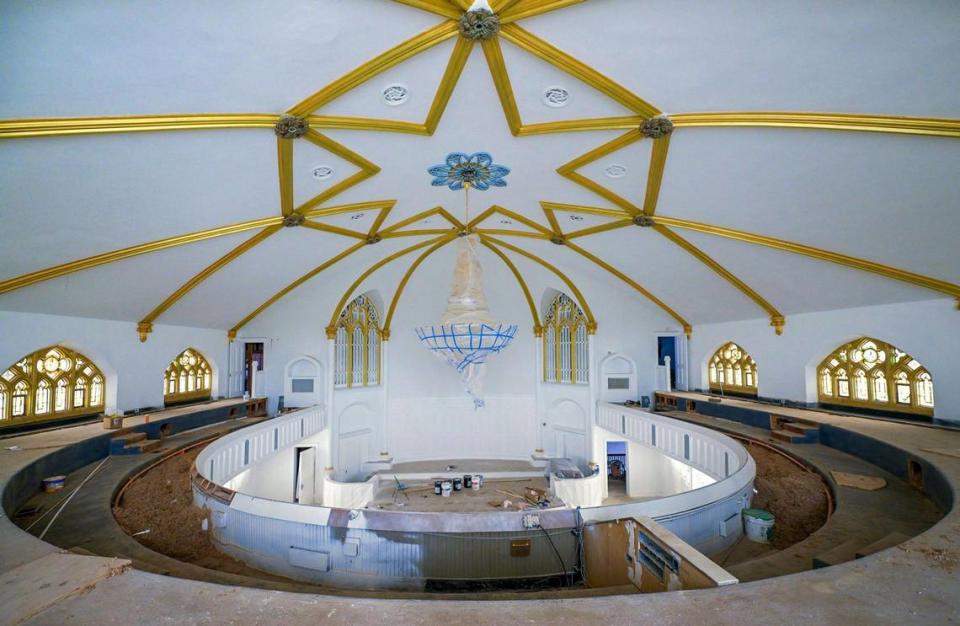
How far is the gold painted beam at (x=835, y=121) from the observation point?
4621mm

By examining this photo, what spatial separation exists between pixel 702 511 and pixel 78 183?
8.16m

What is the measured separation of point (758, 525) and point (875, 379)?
6.19 meters

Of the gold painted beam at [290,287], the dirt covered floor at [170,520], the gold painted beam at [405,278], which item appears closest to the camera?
the dirt covered floor at [170,520]

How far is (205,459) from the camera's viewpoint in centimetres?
759


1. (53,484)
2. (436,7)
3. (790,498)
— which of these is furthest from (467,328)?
(53,484)

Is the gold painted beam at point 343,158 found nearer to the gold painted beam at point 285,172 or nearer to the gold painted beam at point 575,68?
the gold painted beam at point 285,172

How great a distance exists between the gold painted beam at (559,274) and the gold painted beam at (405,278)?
130cm

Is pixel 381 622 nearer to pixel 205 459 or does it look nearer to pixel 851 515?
pixel 851 515

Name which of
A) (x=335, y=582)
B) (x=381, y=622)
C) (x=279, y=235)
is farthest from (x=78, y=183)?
(x=381, y=622)

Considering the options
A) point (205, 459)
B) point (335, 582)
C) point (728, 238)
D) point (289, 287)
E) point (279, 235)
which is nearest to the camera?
point (335, 582)

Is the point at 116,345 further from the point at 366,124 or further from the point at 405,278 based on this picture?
the point at 405,278

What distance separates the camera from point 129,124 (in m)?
4.85

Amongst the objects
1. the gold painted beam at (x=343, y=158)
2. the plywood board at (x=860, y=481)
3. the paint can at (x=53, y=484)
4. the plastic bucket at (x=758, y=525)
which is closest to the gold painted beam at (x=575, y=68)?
the gold painted beam at (x=343, y=158)

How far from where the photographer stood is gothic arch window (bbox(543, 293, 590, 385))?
15.7 m
